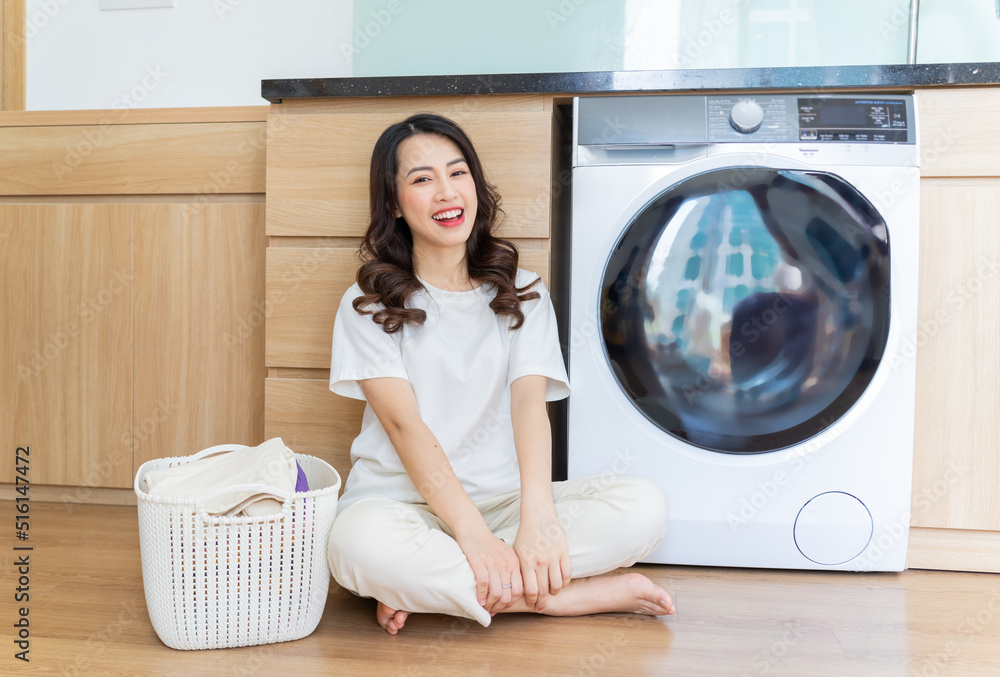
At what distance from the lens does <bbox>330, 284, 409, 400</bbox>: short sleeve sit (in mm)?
1106

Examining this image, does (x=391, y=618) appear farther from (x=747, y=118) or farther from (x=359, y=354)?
(x=747, y=118)

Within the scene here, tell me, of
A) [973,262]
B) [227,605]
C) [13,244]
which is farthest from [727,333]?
[13,244]

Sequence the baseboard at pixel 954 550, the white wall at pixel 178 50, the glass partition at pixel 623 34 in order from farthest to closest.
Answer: the white wall at pixel 178 50, the glass partition at pixel 623 34, the baseboard at pixel 954 550

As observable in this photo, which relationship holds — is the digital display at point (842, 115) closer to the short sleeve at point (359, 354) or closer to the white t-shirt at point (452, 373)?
the white t-shirt at point (452, 373)

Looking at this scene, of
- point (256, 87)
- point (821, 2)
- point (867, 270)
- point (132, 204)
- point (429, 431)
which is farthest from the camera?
point (256, 87)

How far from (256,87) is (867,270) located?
170 centimetres

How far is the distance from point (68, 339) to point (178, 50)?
1.01 meters

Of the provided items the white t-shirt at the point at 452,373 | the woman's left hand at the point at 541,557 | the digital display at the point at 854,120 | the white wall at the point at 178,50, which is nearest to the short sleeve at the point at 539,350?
the white t-shirt at the point at 452,373

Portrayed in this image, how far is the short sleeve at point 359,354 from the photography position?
1.11 m

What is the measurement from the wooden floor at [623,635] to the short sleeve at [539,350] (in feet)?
1.15

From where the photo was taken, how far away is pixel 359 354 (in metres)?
1.12

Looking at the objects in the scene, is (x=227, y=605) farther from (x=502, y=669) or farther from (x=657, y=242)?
(x=657, y=242)

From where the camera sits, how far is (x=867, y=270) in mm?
1200

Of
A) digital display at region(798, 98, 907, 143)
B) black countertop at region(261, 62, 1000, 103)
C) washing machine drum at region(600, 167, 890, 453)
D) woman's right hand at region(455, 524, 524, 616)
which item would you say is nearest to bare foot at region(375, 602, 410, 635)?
woman's right hand at region(455, 524, 524, 616)
